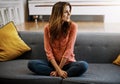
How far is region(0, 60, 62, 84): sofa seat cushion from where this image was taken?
2.18 m

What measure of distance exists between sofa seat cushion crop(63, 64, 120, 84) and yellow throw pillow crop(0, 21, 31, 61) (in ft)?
2.84

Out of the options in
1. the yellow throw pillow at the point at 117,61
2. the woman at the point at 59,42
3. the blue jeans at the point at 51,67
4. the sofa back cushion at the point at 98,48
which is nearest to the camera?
the blue jeans at the point at 51,67

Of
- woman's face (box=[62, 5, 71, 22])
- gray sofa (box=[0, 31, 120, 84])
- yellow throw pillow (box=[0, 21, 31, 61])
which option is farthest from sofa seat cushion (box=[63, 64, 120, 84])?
yellow throw pillow (box=[0, 21, 31, 61])

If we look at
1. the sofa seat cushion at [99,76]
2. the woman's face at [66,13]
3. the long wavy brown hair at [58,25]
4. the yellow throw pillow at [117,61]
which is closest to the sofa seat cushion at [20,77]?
the sofa seat cushion at [99,76]

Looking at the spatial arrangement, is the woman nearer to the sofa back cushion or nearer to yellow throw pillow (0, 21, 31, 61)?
the sofa back cushion

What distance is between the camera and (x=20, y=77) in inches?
88.2

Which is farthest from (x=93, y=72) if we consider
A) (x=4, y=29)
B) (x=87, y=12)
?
(x=87, y=12)

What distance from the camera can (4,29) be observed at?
2.87m

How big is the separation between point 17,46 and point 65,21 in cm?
72

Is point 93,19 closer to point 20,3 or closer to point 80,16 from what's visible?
point 80,16

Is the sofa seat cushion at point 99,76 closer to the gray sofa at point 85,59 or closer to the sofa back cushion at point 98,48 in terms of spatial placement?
the gray sofa at point 85,59

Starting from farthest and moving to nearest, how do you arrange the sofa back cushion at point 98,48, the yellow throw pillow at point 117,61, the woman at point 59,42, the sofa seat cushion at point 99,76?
the sofa back cushion at point 98,48, the yellow throw pillow at point 117,61, the woman at point 59,42, the sofa seat cushion at point 99,76

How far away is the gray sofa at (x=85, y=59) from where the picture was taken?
7.11 ft

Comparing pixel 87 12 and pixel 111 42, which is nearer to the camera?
pixel 111 42
